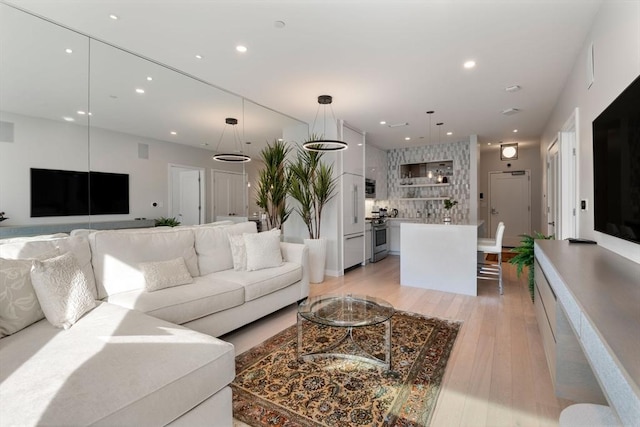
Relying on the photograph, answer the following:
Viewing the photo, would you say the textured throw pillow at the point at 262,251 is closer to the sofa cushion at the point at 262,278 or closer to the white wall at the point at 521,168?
the sofa cushion at the point at 262,278

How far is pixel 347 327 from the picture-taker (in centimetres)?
216

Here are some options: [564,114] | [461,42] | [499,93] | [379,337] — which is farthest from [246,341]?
[564,114]

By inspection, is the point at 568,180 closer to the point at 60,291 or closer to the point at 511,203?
the point at 60,291

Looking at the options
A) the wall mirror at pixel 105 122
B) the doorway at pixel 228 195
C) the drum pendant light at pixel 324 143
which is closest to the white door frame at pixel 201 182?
the wall mirror at pixel 105 122

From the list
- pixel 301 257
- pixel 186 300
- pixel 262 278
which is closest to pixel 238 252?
pixel 262 278

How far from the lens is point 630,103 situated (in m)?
1.72

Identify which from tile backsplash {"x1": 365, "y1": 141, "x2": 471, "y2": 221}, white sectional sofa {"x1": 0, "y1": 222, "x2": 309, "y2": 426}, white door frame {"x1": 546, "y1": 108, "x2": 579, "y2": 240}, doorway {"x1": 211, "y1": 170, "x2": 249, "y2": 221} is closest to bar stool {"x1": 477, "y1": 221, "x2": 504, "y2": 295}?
white door frame {"x1": 546, "y1": 108, "x2": 579, "y2": 240}

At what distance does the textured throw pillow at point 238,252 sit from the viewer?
11.2 feet

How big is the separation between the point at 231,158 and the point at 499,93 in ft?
12.5

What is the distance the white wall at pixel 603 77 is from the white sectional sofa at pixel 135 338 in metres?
2.63

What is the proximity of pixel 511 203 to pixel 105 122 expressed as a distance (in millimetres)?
9424

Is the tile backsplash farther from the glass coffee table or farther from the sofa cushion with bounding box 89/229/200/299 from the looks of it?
the sofa cushion with bounding box 89/229/200/299

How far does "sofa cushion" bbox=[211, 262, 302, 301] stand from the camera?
297cm

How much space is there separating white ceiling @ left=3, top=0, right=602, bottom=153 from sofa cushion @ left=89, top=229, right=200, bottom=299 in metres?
1.84
